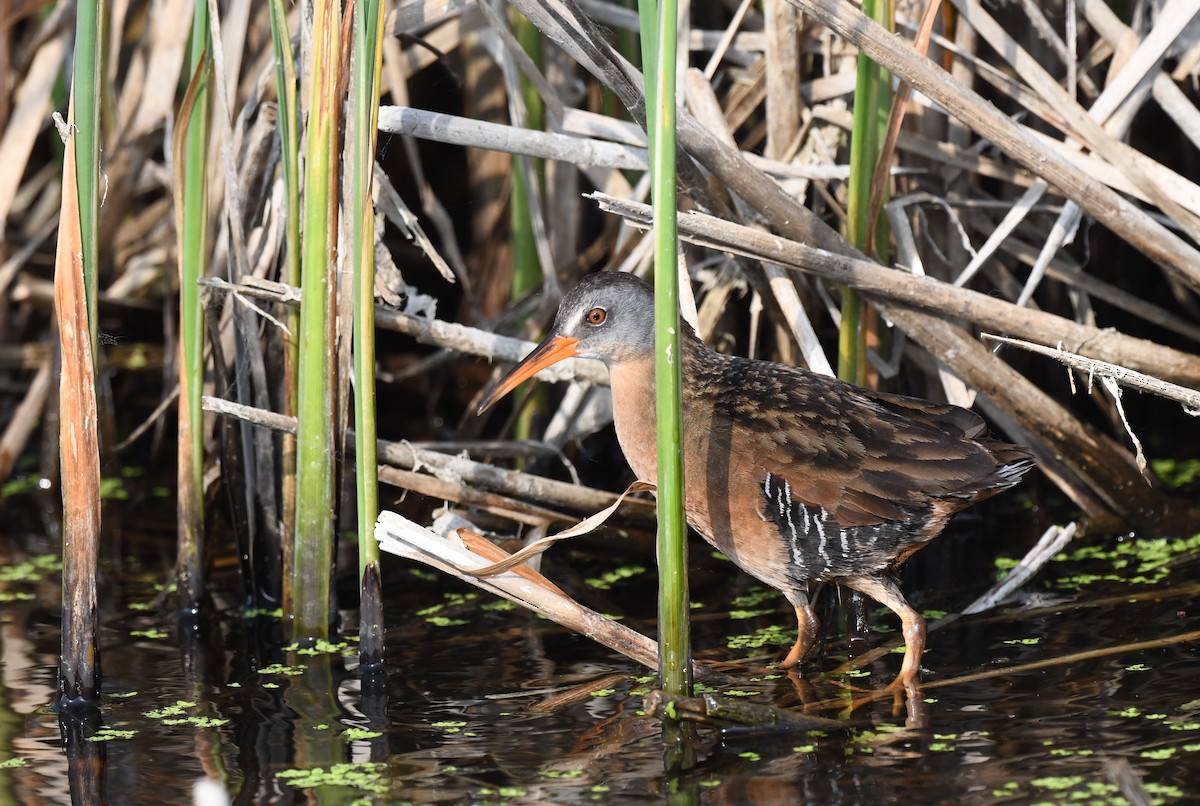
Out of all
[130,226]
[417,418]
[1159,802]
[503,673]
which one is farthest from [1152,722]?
[130,226]

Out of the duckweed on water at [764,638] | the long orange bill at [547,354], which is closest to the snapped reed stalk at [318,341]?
the long orange bill at [547,354]

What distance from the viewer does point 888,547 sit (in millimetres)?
3064

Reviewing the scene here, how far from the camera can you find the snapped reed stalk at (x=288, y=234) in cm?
304

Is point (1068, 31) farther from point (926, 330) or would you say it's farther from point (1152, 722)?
point (1152, 722)

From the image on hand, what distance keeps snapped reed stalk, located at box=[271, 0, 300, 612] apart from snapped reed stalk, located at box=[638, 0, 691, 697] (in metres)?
1.08

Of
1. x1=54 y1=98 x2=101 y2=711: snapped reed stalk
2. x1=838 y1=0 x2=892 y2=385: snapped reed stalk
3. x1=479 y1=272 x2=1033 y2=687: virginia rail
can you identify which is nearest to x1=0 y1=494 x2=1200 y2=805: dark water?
x1=54 y1=98 x2=101 y2=711: snapped reed stalk

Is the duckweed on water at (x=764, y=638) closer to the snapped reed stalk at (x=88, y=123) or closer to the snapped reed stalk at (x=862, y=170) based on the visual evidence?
the snapped reed stalk at (x=862, y=170)

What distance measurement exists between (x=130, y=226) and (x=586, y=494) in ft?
7.61

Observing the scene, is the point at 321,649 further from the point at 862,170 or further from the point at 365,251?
the point at 862,170

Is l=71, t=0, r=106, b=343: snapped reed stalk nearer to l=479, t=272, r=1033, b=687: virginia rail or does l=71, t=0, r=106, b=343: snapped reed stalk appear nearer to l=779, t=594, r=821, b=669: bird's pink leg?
l=479, t=272, r=1033, b=687: virginia rail

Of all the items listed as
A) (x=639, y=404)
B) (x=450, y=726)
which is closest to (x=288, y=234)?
(x=639, y=404)

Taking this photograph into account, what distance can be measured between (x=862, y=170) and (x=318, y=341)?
4.56 feet

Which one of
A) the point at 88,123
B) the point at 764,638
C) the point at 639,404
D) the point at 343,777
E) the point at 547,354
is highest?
the point at 88,123

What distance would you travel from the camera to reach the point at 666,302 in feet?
7.49
